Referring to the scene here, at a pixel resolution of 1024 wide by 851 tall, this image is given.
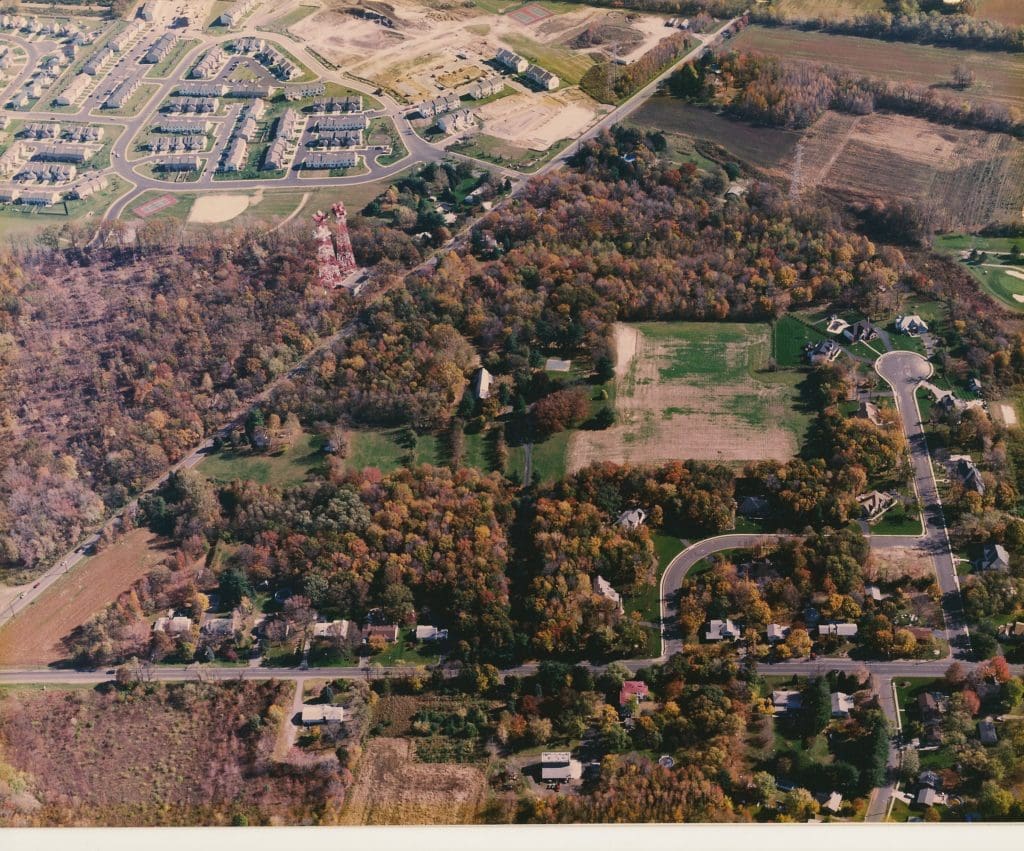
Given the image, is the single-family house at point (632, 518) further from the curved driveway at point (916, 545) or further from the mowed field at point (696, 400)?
the mowed field at point (696, 400)

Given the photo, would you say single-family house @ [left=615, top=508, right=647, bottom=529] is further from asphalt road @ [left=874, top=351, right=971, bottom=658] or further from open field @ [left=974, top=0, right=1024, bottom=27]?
open field @ [left=974, top=0, right=1024, bottom=27]

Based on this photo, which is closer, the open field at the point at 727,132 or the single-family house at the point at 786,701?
the single-family house at the point at 786,701

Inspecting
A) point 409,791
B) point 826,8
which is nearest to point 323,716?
point 409,791

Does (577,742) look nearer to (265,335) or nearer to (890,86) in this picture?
(265,335)

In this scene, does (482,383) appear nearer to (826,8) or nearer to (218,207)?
(218,207)

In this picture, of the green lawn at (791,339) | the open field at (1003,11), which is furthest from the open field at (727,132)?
the open field at (1003,11)

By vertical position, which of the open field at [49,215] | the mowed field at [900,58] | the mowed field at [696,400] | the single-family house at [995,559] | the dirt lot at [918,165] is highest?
the mowed field at [900,58]

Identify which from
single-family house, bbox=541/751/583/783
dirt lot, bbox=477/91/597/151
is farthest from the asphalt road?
dirt lot, bbox=477/91/597/151
